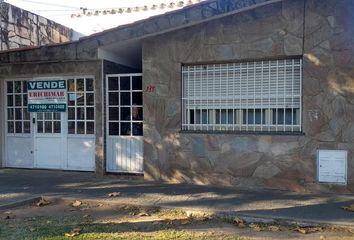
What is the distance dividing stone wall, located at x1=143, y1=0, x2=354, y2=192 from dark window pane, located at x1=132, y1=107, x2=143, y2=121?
456mm

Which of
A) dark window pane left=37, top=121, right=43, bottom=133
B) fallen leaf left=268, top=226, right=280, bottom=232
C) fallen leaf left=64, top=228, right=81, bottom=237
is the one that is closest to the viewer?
fallen leaf left=64, top=228, right=81, bottom=237

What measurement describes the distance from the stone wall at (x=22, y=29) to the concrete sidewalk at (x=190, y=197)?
15.2 feet

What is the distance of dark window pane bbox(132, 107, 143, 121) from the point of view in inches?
375

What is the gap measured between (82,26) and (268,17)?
1040 cm

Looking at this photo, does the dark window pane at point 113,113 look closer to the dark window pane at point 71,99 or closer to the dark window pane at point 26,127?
the dark window pane at point 71,99

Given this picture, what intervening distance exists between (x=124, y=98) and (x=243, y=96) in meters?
2.83

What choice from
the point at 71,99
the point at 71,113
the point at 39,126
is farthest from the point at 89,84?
the point at 39,126

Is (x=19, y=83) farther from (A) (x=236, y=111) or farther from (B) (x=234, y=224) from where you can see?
(B) (x=234, y=224)

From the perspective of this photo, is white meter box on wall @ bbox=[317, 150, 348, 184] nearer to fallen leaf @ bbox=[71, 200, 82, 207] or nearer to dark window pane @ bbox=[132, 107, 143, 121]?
dark window pane @ bbox=[132, 107, 143, 121]

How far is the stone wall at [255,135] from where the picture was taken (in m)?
7.75

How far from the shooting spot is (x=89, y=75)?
9789mm

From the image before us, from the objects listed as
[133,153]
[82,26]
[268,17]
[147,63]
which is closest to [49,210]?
[133,153]

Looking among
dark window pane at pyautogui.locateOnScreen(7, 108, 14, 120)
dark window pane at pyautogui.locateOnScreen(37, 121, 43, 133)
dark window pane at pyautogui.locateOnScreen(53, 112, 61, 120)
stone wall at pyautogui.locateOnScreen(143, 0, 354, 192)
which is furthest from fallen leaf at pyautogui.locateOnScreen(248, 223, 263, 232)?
dark window pane at pyautogui.locateOnScreen(7, 108, 14, 120)

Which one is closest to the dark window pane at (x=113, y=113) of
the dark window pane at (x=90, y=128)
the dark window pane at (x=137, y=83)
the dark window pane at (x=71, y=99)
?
the dark window pane at (x=90, y=128)
